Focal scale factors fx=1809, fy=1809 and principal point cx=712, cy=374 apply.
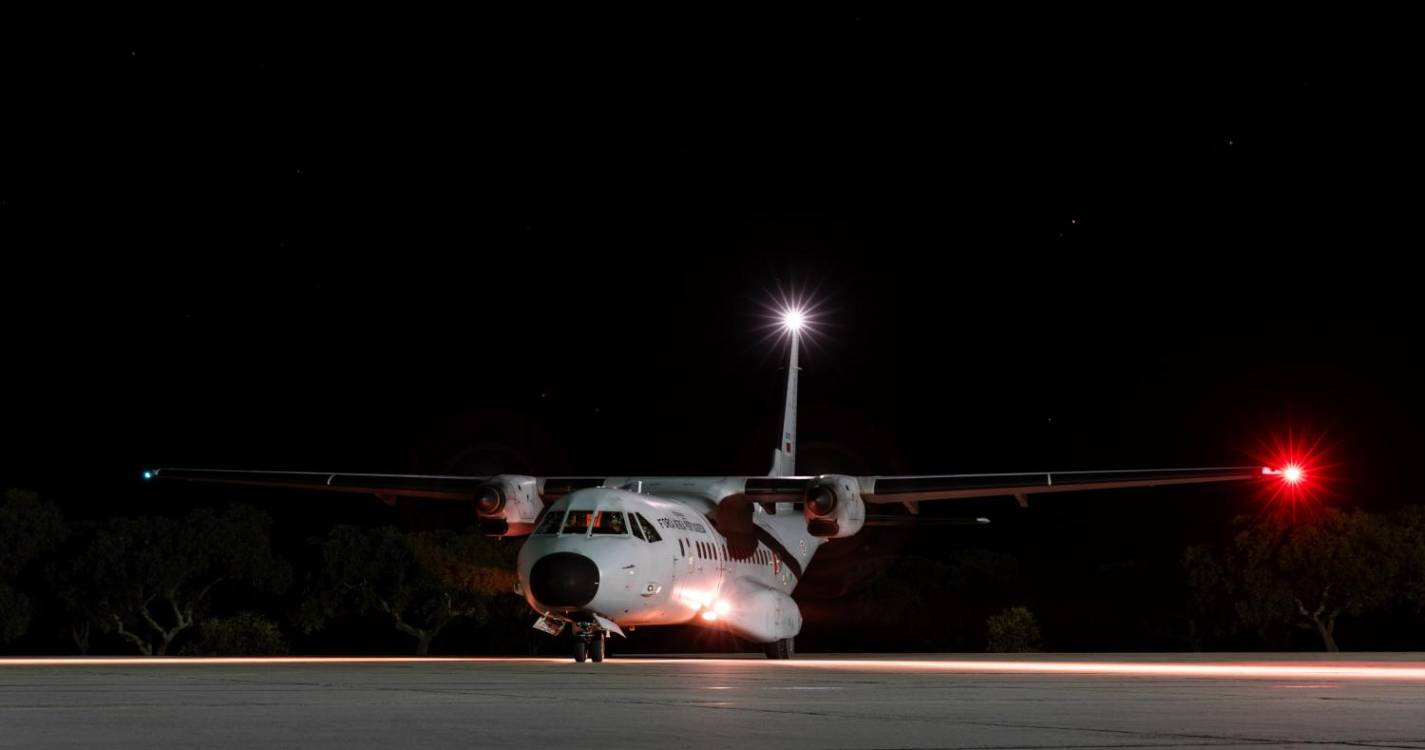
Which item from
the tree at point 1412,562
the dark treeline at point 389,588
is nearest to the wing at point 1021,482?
the dark treeline at point 389,588

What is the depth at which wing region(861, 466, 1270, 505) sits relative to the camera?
35.3m

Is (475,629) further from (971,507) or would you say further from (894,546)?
(971,507)

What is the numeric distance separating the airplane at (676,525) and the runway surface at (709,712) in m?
10.3

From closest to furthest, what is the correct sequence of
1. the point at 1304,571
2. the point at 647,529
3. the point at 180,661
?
1. the point at 647,529
2. the point at 180,661
3. the point at 1304,571

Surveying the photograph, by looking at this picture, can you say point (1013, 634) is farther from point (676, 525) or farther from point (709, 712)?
point (709, 712)

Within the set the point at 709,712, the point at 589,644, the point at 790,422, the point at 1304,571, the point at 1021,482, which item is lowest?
the point at 709,712

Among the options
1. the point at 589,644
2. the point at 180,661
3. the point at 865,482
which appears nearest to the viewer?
the point at 589,644

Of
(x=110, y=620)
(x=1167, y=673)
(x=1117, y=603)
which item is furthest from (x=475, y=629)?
(x=1167, y=673)

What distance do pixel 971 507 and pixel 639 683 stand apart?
304ft

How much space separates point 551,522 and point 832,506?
7399 millimetres

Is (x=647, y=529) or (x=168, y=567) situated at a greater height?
(x=168, y=567)

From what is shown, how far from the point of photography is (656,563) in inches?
1248

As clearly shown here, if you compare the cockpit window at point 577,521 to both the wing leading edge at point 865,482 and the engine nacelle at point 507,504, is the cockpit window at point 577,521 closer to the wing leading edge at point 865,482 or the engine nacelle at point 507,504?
the engine nacelle at point 507,504

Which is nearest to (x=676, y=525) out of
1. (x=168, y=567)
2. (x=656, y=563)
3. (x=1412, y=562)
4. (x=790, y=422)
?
(x=656, y=563)
